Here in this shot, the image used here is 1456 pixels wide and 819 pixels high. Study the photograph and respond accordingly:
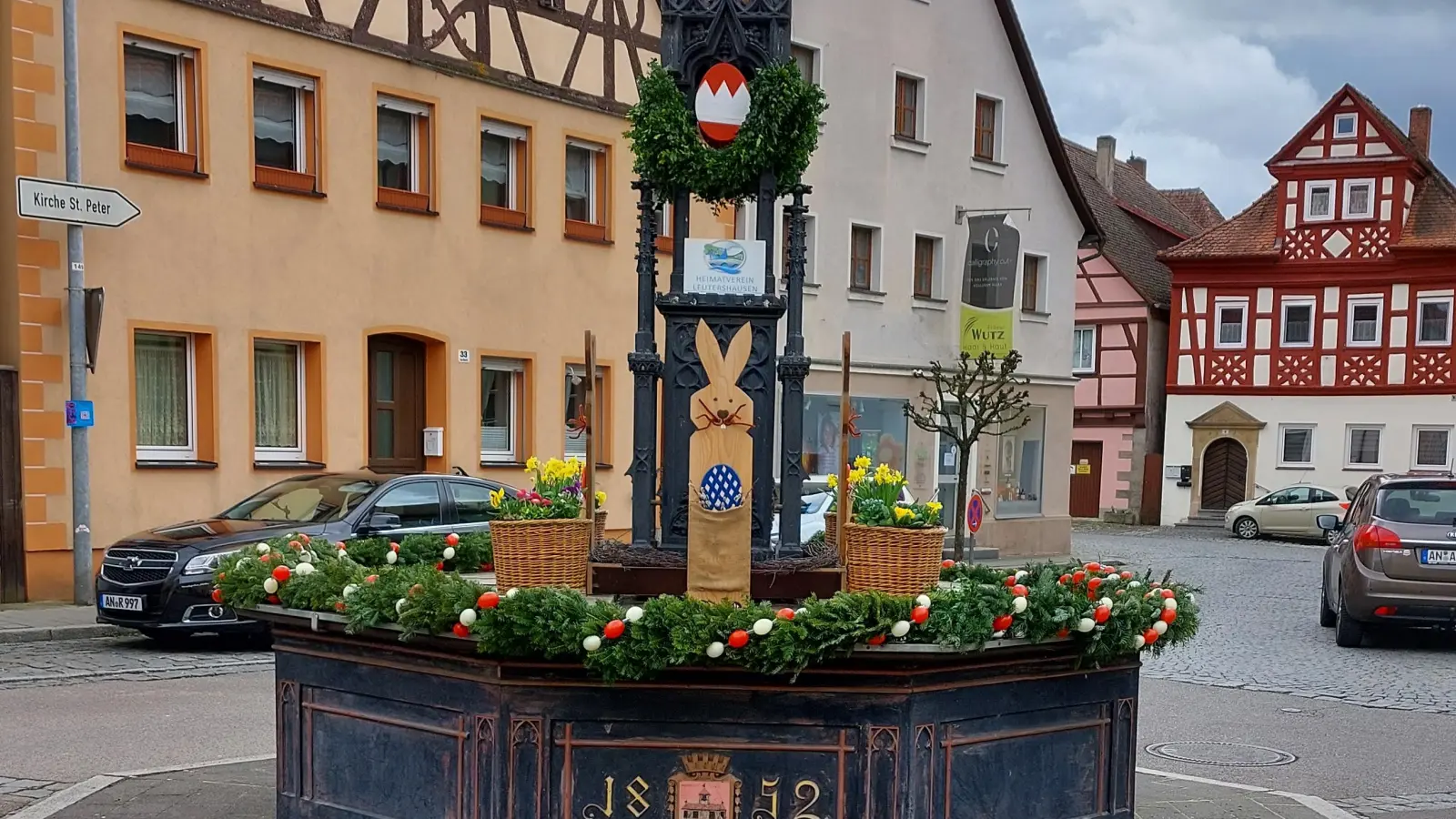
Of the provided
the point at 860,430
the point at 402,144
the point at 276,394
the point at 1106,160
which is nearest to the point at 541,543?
the point at 276,394

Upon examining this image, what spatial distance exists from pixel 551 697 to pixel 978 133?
24.1 meters

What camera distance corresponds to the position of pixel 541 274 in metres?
19.7

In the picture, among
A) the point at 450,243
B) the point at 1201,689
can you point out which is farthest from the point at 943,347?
the point at 1201,689

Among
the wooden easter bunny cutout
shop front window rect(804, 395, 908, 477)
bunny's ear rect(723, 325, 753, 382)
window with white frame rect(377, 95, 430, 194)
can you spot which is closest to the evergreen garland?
the wooden easter bunny cutout

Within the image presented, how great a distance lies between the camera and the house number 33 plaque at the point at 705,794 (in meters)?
4.85

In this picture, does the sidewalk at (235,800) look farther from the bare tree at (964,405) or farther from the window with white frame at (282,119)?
the bare tree at (964,405)

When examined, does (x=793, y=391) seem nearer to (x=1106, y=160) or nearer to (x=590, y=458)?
(x=590, y=458)

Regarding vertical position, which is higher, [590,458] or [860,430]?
[590,458]

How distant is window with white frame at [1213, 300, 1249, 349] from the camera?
39.5m

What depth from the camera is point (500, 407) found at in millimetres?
19703

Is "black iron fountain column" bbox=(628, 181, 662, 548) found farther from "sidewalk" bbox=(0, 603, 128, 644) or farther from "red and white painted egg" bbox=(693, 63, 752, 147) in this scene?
"sidewalk" bbox=(0, 603, 128, 644)

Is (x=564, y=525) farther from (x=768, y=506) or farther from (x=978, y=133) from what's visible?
(x=978, y=133)

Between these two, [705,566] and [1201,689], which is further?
[1201,689]

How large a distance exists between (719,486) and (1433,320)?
1447 inches
